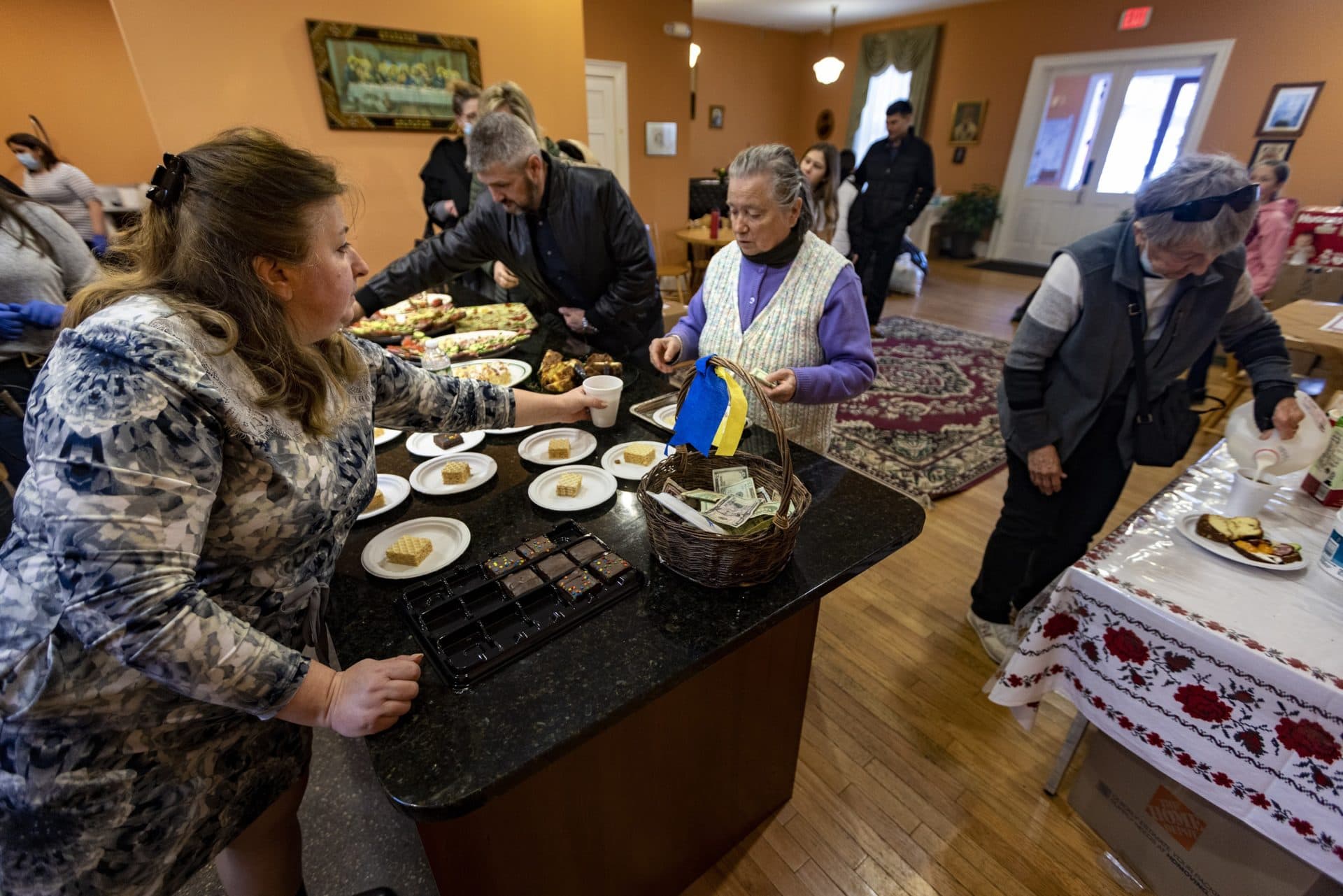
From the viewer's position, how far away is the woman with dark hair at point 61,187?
357 cm

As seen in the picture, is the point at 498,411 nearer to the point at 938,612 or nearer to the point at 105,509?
the point at 105,509

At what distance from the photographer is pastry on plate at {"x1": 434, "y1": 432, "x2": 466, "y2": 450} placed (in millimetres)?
1379

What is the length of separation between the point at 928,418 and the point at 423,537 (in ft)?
10.7

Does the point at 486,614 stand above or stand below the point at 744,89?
below

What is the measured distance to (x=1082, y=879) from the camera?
1346mm

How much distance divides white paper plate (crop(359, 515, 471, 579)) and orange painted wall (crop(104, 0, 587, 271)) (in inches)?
74.7

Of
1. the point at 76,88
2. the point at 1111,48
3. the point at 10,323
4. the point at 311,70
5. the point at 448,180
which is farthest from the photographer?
the point at 1111,48

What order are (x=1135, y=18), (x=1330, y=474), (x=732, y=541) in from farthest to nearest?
(x=1135, y=18)
(x=1330, y=474)
(x=732, y=541)

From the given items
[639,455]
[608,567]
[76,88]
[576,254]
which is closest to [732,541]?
[608,567]

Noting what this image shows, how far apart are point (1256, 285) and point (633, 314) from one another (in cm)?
435

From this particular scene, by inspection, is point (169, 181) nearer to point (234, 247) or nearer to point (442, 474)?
point (234, 247)

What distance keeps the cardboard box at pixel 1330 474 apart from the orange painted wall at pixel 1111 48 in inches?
253

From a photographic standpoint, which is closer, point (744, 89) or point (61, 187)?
point (61, 187)

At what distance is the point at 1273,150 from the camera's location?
545cm
